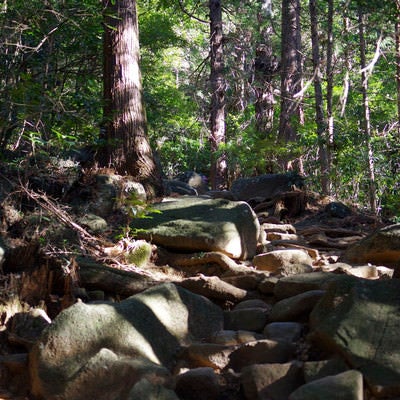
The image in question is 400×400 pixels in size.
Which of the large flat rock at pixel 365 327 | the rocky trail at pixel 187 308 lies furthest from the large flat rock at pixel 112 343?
the large flat rock at pixel 365 327

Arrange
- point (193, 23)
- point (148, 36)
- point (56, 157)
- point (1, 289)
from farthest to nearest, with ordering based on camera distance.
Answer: point (193, 23), point (148, 36), point (56, 157), point (1, 289)

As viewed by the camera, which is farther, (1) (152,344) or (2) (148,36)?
(2) (148,36)

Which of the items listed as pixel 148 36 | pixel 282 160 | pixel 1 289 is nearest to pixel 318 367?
pixel 1 289

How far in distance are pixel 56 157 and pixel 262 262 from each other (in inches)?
145

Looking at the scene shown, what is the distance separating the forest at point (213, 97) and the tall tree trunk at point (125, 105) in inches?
0.7

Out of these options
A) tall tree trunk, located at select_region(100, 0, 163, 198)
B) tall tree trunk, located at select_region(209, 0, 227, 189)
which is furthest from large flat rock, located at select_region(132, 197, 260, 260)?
tall tree trunk, located at select_region(209, 0, 227, 189)

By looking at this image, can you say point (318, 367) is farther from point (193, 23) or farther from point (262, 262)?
point (193, 23)

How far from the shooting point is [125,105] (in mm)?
9359

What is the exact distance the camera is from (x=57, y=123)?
23.5 ft

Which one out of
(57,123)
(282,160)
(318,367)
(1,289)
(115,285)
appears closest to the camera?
(318,367)

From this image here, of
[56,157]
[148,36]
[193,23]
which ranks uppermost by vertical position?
[193,23]

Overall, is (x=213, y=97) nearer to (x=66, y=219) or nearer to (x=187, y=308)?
(x=66, y=219)

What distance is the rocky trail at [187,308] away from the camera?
4.27 meters

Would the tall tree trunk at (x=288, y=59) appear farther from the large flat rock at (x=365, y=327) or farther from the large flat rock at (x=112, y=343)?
the large flat rock at (x=365, y=327)
